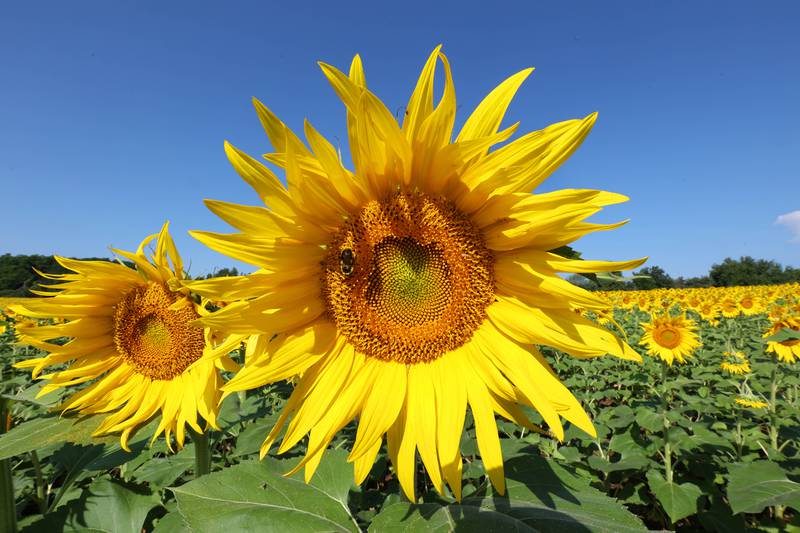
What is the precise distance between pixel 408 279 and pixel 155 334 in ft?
5.74

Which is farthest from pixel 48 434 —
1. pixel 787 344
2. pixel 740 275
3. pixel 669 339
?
pixel 740 275

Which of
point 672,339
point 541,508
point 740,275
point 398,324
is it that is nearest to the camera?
→ point 541,508

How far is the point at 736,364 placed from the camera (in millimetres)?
8836

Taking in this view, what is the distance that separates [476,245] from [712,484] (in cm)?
465

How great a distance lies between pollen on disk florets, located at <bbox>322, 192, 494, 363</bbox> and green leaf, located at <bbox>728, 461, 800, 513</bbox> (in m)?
2.11

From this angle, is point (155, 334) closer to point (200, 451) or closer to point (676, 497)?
point (200, 451)

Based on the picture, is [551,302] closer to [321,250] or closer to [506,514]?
[506,514]

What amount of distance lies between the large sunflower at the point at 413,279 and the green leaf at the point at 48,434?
3.42 feet

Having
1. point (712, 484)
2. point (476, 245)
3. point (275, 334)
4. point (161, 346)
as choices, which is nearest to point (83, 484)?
point (161, 346)

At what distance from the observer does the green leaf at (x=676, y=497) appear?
147 inches

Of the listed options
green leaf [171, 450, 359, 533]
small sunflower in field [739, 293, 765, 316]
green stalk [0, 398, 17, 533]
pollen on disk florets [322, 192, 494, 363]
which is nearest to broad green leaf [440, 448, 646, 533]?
green leaf [171, 450, 359, 533]

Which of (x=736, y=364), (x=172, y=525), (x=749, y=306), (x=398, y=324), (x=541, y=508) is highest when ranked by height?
(x=398, y=324)

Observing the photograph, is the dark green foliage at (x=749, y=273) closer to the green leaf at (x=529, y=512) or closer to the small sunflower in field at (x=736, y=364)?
the small sunflower in field at (x=736, y=364)

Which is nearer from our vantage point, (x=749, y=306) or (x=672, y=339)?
(x=672, y=339)
